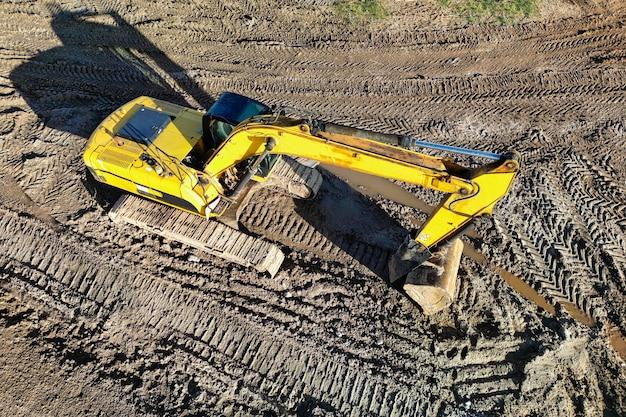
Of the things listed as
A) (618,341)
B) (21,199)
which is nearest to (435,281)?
(618,341)

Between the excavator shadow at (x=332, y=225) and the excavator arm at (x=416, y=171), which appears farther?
the excavator shadow at (x=332, y=225)

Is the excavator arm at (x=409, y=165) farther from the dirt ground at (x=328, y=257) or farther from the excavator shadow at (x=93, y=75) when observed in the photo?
the excavator shadow at (x=93, y=75)

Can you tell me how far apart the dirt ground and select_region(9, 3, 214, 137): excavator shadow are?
50 mm

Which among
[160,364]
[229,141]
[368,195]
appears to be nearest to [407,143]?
[229,141]

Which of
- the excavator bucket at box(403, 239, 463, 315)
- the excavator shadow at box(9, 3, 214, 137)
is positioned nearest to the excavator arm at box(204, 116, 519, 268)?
the excavator bucket at box(403, 239, 463, 315)

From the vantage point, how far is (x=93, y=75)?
11297 mm

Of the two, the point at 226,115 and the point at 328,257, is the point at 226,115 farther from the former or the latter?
the point at 328,257

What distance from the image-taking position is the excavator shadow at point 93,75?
10.3 metres

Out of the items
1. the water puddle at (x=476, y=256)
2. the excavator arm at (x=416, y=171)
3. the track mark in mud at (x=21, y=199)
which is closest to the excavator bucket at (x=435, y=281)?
the excavator arm at (x=416, y=171)

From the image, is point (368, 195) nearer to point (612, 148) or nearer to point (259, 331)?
point (259, 331)

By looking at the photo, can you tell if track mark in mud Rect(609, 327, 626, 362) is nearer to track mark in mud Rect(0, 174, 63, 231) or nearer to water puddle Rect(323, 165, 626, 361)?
water puddle Rect(323, 165, 626, 361)

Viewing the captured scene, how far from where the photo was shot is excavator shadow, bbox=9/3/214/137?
10281 millimetres

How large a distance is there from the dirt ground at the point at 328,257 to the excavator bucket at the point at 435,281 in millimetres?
344

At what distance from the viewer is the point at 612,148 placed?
32.5 ft
